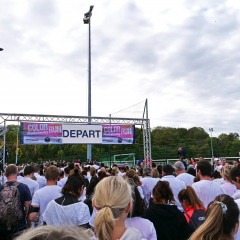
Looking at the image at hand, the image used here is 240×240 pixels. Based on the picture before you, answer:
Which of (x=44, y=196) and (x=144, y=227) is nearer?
(x=144, y=227)

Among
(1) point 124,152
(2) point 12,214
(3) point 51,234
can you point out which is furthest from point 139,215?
(1) point 124,152

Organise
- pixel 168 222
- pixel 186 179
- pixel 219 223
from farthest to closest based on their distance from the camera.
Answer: pixel 186 179 → pixel 168 222 → pixel 219 223

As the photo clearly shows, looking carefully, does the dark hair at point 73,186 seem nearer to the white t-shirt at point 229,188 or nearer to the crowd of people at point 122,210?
the crowd of people at point 122,210

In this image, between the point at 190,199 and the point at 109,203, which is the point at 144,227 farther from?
the point at 190,199

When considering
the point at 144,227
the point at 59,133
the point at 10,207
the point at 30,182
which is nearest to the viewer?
the point at 144,227

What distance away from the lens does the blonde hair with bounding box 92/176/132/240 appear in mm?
1735

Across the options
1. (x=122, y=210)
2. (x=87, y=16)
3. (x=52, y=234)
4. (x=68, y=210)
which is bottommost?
(x=68, y=210)

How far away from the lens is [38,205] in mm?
3959

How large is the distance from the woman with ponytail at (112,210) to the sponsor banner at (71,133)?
43.3 ft

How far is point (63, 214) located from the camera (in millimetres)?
3012

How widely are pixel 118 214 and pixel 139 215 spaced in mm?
880

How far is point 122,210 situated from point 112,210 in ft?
0.27

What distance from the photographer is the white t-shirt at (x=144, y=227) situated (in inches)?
95.7

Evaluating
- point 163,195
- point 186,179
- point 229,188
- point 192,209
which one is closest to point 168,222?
point 163,195
